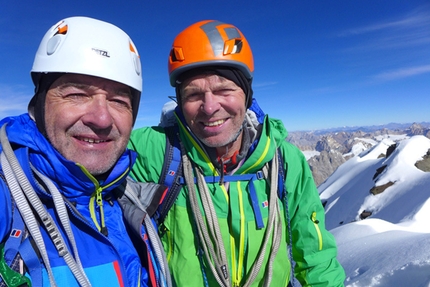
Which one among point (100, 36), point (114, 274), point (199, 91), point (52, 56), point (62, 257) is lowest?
point (114, 274)

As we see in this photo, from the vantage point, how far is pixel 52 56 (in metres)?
2.23

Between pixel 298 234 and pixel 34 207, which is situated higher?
pixel 34 207

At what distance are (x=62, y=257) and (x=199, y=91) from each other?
78.8 inches

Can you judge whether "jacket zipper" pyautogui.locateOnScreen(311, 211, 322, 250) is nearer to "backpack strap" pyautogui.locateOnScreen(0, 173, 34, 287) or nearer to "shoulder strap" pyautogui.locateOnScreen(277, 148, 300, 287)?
"shoulder strap" pyautogui.locateOnScreen(277, 148, 300, 287)

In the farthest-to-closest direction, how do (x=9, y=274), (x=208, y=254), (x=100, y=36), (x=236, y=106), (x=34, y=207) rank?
(x=236, y=106), (x=208, y=254), (x=100, y=36), (x=34, y=207), (x=9, y=274)

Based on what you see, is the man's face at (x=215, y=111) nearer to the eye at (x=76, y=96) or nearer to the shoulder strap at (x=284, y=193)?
the shoulder strap at (x=284, y=193)

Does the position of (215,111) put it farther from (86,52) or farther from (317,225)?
(317,225)

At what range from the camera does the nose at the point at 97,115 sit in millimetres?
2127

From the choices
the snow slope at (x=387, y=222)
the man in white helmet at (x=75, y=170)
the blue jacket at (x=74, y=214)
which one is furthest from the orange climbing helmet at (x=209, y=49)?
the snow slope at (x=387, y=222)

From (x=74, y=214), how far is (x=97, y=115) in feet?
2.57

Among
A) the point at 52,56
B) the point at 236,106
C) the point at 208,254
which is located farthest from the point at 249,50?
the point at 208,254

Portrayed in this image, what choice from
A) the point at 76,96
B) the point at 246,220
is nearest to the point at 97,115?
the point at 76,96

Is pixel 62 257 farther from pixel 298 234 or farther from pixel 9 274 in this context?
pixel 298 234

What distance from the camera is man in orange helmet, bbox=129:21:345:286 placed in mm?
2875
